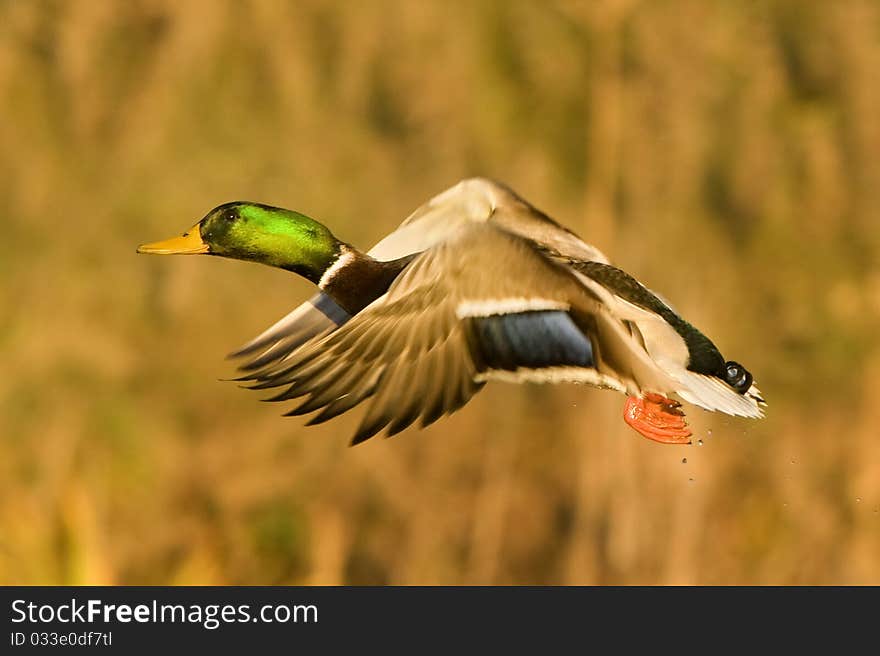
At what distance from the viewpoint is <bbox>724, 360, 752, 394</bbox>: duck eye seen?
3473 mm

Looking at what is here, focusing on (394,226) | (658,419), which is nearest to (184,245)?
(658,419)

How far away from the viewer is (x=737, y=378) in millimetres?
3508

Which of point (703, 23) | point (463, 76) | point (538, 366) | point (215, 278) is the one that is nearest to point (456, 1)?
point (463, 76)

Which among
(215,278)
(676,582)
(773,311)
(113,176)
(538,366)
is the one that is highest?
(113,176)

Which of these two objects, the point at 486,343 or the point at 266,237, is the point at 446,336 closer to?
the point at 486,343

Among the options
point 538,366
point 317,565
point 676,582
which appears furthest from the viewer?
point 317,565

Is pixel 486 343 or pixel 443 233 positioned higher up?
pixel 443 233

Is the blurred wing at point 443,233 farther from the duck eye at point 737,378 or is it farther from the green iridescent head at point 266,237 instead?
the duck eye at point 737,378

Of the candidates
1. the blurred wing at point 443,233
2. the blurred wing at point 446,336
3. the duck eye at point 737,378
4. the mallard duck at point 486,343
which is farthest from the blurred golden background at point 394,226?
the blurred wing at point 446,336

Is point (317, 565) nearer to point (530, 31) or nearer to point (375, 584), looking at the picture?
point (375, 584)

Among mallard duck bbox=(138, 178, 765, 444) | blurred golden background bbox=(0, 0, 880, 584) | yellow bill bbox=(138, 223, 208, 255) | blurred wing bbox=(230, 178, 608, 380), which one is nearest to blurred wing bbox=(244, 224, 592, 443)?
mallard duck bbox=(138, 178, 765, 444)

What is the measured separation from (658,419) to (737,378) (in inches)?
8.3

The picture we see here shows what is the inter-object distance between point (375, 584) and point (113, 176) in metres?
1.59

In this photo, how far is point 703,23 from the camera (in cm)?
551
